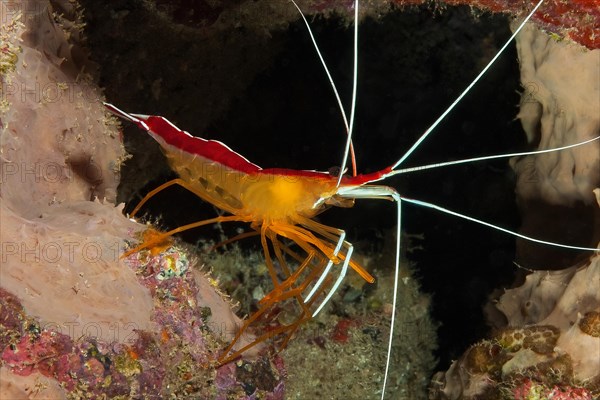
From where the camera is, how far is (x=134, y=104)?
4703 millimetres

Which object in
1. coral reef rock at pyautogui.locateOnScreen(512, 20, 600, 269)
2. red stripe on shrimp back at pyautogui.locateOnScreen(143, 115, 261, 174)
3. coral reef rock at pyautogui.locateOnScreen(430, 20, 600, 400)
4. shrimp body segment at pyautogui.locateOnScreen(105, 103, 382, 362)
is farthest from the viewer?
coral reef rock at pyautogui.locateOnScreen(512, 20, 600, 269)

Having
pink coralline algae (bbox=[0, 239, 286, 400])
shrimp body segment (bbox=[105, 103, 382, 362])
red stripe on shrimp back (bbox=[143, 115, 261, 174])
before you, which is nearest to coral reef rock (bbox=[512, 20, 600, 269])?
shrimp body segment (bbox=[105, 103, 382, 362])

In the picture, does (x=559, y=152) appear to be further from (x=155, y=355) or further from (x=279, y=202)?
(x=155, y=355)

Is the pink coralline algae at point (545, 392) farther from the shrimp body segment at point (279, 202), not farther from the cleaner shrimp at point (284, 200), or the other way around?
the shrimp body segment at point (279, 202)

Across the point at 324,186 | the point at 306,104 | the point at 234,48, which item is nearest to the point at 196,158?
the point at 324,186

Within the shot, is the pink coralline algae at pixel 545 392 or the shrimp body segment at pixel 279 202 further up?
the shrimp body segment at pixel 279 202

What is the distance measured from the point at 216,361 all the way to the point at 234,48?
3.94m

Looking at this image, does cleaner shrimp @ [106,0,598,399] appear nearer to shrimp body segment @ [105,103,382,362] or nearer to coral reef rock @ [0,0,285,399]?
shrimp body segment @ [105,103,382,362]

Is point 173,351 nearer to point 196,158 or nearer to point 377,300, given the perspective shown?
point 196,158

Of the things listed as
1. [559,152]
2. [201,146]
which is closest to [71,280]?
[201,146]

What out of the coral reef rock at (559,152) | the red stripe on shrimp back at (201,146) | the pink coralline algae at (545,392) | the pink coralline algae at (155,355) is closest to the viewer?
the pink coralline algae at (155,355)

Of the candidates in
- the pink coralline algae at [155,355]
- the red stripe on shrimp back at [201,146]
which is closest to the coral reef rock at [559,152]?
the red stripe on shrimp back at [201,146]

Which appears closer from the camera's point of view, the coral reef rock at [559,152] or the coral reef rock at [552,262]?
the coral reef rock at [552,262]

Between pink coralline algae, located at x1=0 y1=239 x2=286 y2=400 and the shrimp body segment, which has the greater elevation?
the shrimp body segment
